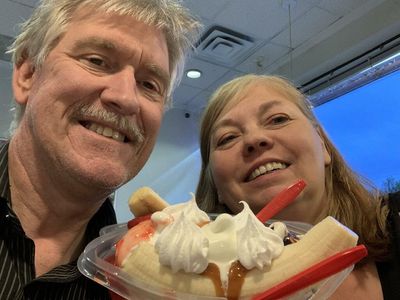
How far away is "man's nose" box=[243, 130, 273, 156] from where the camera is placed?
4.11ft

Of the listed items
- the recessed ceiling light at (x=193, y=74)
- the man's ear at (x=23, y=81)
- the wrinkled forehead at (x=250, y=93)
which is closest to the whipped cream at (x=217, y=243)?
the man's ear at (x=23, y=81)

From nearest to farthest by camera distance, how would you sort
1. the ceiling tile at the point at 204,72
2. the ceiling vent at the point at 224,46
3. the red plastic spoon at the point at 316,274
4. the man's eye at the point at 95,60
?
1. the red plastic spoon at the point at 316,274
2. the man's eye at the point at 95,60
3. the ceiling vent at the point at 224,46
4. the ceiling tile at the point at 204,72

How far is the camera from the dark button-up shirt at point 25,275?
0.84m

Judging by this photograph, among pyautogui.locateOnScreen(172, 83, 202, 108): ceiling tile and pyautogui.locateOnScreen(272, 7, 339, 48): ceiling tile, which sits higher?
pyautogui.locateOnScreen(272, 7, 339, 48): ceiling tile

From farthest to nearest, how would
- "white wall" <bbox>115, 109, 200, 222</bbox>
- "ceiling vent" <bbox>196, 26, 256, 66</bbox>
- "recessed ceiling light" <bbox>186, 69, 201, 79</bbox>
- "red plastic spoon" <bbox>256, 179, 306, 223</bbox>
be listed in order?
1. "white wall" <bbox>115, 109, 200, 222</bbox>
2. "recessed ceiling light" <bbox>186, 69, 201, 79</bbox>
3. "ceiling vent" <bbox>196, 26, 256, 66</bbox>
4. "red plastic spoon" <bbox>256, 179, 306, 223</bbox>

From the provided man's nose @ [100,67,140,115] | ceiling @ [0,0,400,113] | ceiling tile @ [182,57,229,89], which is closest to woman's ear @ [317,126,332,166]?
man's nose @ [100,67,140,115]

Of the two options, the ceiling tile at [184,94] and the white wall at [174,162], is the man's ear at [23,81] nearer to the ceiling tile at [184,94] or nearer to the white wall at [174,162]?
the ceiling tile at [184,94]

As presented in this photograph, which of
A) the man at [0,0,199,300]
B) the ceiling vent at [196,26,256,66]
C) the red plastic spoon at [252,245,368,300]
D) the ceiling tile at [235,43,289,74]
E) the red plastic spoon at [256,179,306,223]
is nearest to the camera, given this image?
the red plastic spoon at [252,245,368,300]

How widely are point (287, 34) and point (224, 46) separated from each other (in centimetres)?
47

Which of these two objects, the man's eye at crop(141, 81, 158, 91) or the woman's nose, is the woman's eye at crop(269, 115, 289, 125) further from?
the man's eye at crop(141, 81, 158, 91)

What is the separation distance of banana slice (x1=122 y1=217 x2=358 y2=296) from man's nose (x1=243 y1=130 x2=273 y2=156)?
60 cm

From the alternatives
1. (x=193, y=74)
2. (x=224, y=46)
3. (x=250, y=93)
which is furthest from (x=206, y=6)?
(x=250, y=93)

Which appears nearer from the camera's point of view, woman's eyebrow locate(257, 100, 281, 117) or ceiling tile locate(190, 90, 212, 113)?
woman's eyebrow locate(257, 100, 281, 117)

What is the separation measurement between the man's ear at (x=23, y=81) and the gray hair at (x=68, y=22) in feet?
0.07
